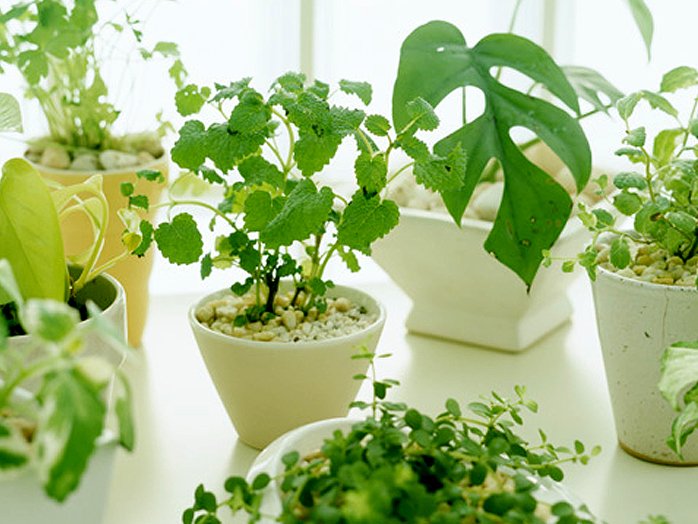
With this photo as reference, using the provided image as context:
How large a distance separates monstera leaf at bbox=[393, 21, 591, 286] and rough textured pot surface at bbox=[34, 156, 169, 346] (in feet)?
0.82

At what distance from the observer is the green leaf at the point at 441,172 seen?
75 cm

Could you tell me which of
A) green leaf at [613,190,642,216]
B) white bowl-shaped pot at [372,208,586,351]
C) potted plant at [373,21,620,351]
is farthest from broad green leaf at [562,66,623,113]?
green leaf at [613,190,642,216]

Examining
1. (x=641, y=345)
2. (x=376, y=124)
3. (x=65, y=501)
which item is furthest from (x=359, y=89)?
(x=65, y=501)

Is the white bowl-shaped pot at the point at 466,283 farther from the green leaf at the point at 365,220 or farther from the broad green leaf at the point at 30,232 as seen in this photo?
the broad green leaf at the point at 30,232

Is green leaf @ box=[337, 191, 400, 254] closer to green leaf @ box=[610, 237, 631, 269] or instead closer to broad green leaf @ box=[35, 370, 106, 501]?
green leaf @ box=[610, 237, 631, 269]

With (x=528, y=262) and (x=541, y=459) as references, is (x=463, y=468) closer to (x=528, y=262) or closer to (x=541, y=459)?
(x=541, y=459)

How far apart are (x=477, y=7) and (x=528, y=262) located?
848 millimetres

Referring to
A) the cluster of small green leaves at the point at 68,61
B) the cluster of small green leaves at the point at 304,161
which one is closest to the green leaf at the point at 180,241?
the cluster of small green leaves at the point at 304,161

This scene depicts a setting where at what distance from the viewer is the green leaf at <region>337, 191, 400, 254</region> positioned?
75 cm

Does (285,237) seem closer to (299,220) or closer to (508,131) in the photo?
(299,220)

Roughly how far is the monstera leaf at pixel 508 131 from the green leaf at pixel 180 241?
20 centimetres

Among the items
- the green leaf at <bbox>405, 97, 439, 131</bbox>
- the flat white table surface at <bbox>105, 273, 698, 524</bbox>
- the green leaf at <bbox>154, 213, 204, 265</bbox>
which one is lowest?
the flat white table surface at <bbox>105, 273, 698, 524</bbox>

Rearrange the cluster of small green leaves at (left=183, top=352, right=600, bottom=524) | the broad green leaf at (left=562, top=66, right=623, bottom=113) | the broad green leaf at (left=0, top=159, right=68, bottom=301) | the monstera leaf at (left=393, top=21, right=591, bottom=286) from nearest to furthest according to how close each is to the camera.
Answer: the cluster of small green leaves at (left=183, top=352, right=600, bottom=524), the broad green leaf at (left=0, top=159, right=68, bottom=301), the monstera leaf at (left=393, top=21, right=591, bottom=286), the broad green leaf at (left=562, top=66, right=623, bottom=113)

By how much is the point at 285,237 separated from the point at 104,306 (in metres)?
0.16
